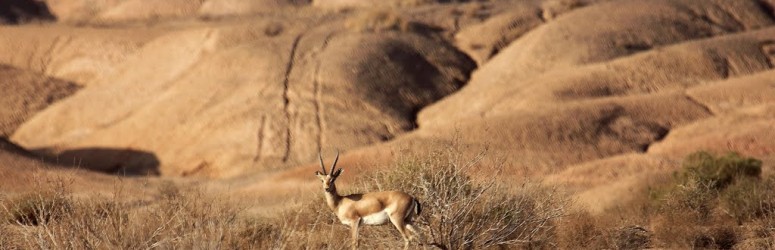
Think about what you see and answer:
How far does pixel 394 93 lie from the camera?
41656 millimetres

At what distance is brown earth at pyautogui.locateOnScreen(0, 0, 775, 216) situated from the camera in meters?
33.7

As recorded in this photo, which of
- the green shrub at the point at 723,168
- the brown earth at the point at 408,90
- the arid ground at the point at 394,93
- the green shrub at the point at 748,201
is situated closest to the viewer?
the green shrub at the point at 748,201

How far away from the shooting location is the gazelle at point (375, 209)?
11398mm

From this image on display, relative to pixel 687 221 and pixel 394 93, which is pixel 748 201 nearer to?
pixel 687 221

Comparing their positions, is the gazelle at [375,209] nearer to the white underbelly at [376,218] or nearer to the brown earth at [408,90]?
the white underbelly at [376,218]

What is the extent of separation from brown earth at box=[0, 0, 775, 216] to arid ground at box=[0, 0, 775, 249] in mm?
91

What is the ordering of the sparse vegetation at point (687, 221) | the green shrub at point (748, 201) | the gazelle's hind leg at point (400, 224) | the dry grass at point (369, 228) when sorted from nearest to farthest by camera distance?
the dry grass at point (369, 228), the gazelle's hind leg at point (400, 224), the sparse vegetation at point (687, 221), the green shrub at point (748, 201)

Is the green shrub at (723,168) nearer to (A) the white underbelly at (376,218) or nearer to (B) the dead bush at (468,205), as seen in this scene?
(B) the dead bush at (468,205)

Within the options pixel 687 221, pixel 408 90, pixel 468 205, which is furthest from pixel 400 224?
pixel 408 90

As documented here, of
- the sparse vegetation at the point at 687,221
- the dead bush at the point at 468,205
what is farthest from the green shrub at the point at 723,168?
the dead bush at the point at 468,205

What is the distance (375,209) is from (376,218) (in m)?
0.10

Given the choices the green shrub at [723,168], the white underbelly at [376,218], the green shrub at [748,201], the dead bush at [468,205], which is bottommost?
the green shrub at [723,168]

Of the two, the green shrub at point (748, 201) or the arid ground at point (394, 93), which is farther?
the arid ground at point (394, 93)

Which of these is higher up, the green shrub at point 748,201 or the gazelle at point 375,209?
the gazelle at point 375,209
